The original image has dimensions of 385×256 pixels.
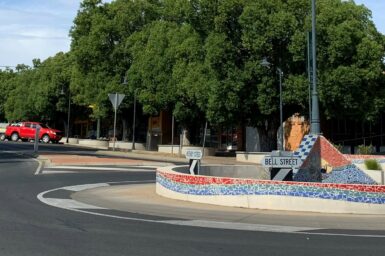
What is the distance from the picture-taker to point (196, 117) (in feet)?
134

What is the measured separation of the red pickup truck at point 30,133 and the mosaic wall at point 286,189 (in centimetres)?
4334

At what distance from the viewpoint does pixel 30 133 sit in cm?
5744

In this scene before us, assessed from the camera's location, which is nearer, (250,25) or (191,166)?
(191,166)

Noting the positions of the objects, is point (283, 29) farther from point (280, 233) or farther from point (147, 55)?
point (280, 233)

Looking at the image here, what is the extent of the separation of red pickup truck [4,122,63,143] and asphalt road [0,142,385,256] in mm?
44658

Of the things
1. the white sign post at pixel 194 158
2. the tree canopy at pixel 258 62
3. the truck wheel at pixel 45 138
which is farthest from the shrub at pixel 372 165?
the truck wheel at pixel 45 138

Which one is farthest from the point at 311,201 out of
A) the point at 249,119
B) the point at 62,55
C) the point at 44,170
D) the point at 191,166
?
the point at 62,55

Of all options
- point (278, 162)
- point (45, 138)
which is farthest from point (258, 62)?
point (45, 138)

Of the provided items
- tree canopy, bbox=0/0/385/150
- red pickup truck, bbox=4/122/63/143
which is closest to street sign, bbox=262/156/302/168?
tree canopy, bbox=0/0/385/150

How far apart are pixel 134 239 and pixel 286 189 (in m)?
5.30

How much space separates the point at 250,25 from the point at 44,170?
14029 mm

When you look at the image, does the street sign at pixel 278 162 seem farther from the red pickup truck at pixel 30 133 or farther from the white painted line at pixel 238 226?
the red pickup truck at pixel 30 133

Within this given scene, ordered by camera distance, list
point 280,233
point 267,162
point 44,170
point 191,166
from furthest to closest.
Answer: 1. point 44,170
2. point 191,166
3. point 267,162
4. point 280,233

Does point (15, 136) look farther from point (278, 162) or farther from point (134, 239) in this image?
point (134, 239)
